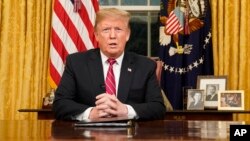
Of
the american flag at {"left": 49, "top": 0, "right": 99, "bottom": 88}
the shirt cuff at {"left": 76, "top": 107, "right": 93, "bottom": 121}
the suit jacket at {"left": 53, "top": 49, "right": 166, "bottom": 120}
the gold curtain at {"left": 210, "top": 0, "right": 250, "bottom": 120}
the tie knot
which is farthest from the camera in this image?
the gold curtain at {"left": 210, "top": 0, "right": 250, "bottom": 120}

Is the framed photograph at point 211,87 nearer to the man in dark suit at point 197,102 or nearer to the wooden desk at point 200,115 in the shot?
the man in dark suit at point 197,102

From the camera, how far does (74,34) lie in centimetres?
465

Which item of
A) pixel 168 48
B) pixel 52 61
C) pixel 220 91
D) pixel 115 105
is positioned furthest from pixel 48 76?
pixel 115 105

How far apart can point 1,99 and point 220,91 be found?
7.53ft

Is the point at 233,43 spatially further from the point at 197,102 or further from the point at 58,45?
the point at 58,45

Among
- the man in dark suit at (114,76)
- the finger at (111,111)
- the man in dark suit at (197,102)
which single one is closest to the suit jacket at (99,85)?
the man in dark suit at (114,76)

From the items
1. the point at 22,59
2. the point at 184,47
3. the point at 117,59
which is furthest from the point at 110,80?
the point at 22,59

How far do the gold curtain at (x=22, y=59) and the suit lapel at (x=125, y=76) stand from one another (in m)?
2.27

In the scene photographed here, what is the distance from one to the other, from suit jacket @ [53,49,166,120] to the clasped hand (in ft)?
0.56

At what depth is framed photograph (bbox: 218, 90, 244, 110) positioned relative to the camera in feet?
14.5

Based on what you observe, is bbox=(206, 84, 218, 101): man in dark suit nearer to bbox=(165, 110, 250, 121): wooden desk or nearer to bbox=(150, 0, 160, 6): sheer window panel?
bbox=(165, 110, 250, 121): wooden desk

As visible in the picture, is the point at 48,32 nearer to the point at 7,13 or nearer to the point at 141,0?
the point at 7,13

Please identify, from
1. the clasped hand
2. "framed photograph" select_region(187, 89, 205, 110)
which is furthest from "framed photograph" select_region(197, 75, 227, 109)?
the clasped hand

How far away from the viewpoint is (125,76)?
2650mm
